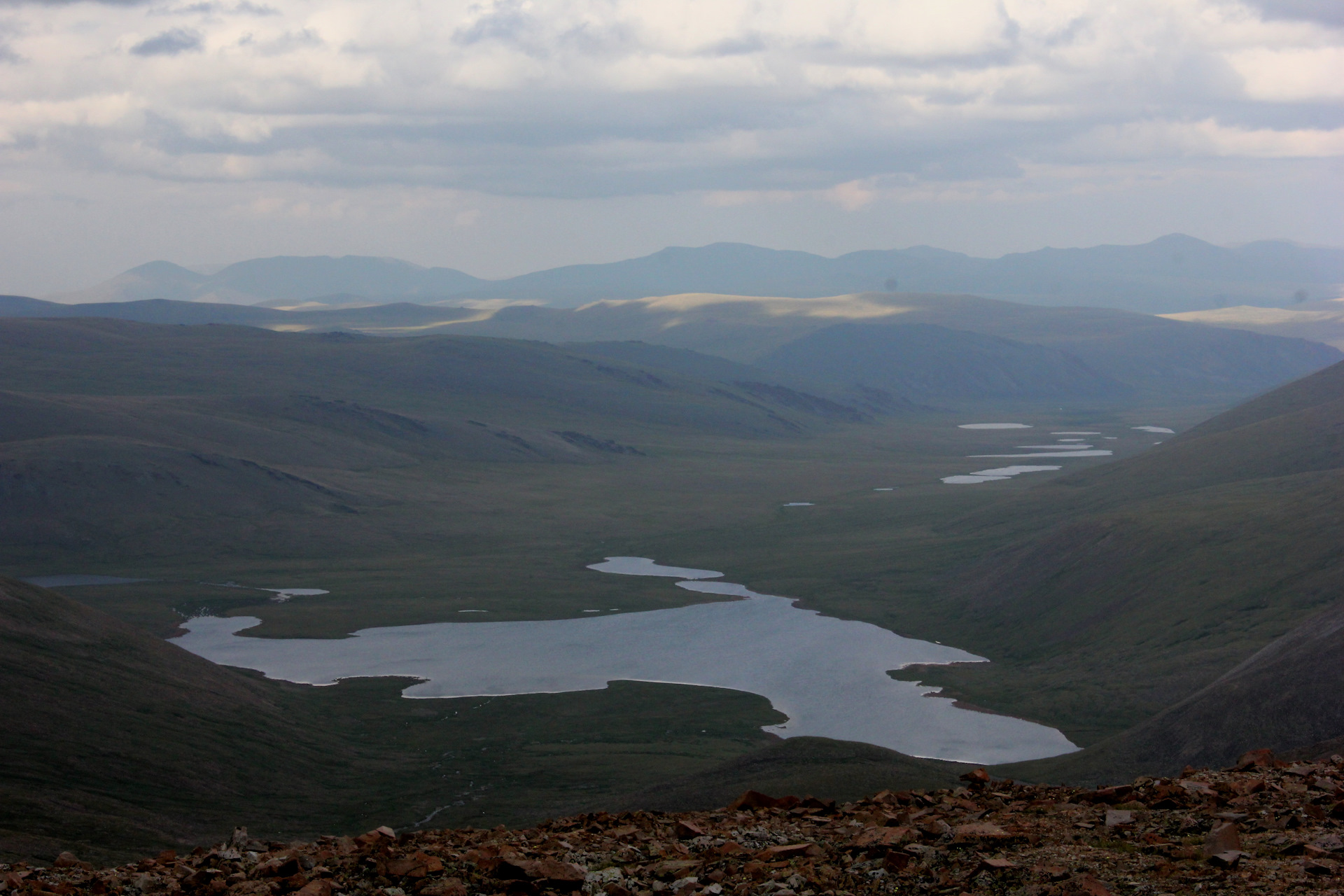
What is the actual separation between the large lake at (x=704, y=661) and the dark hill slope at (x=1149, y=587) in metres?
3.55

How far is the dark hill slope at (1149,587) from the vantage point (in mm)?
57625

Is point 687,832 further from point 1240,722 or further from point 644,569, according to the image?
point 644,569

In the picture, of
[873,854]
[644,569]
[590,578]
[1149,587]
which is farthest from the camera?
[644,569]

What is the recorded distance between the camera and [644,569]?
10344 centimetres

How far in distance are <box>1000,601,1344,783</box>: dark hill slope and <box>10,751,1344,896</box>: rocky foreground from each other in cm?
2260

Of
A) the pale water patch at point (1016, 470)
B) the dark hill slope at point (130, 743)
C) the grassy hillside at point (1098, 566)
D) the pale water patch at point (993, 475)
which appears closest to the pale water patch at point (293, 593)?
the grassy hillside at point (1098, 566)

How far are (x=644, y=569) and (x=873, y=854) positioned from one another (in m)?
89.7

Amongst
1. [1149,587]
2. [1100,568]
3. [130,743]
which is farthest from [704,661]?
[130,743]

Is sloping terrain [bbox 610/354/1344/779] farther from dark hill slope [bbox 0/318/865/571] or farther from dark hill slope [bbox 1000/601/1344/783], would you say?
dark hill slope [bbox 0/318/865/571]

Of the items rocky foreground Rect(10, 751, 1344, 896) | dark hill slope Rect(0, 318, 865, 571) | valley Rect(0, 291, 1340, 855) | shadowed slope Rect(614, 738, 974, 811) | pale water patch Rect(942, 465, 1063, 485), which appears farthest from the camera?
pale water patch Rect(942, 465, 1063, 485)

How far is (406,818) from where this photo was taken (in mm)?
39406

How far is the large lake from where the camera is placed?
55.4m

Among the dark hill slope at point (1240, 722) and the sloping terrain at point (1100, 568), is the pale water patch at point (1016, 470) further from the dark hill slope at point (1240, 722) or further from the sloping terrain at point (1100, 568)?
the dark hill slope at point (1240, 722)

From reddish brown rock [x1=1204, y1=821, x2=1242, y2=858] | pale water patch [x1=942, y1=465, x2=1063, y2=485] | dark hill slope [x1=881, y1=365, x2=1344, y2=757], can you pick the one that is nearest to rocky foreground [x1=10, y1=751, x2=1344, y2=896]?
reddish brown rock [x1=1204, y1=821, x2=1242, y2=858]
